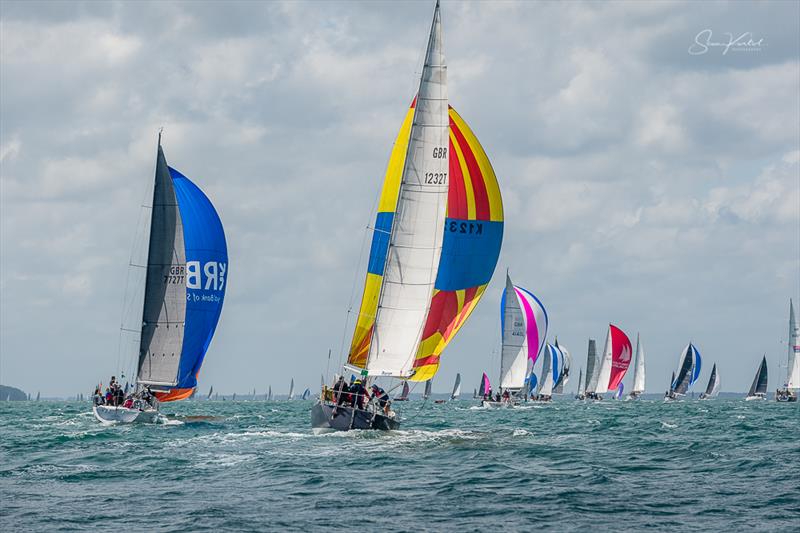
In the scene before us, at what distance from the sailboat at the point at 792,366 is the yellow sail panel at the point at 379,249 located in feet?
303

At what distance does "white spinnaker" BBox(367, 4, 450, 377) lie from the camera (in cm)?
3328

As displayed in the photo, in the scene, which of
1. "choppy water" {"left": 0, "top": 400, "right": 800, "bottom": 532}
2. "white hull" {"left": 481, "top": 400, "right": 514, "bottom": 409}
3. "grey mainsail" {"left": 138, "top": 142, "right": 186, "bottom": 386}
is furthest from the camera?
"white hull" {"left": 481, "top": 400, "right": 514, "bottom": 409}

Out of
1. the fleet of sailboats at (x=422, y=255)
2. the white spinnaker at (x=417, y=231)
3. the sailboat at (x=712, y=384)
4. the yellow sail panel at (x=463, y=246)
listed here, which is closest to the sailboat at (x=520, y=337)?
the fleet of sailboats at (x=422, y=255)

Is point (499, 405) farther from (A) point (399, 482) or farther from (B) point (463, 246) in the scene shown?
(A) point (399, 482)

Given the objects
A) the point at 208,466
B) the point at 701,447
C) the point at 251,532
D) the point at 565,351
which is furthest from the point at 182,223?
the point at 565,351

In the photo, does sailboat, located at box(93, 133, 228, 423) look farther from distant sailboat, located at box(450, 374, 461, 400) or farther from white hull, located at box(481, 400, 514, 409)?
distant sailboat, located at box(450, 374, 461, 400)

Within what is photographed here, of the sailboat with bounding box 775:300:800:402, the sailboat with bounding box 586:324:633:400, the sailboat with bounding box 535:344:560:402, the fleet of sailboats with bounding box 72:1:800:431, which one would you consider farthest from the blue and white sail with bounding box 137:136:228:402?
the sailboat with bounding box 775:300:800:402

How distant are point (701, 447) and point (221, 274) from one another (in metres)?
24.3

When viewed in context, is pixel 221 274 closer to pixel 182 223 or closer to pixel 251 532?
pixel 182 223

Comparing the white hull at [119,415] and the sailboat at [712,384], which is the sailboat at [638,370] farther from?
the white hull at [119,415]

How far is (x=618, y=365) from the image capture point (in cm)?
11319

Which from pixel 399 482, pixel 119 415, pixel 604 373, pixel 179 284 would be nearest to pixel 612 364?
pixel 604 373

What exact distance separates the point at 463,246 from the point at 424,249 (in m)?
2.53

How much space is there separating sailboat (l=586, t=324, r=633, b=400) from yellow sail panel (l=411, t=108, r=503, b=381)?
77.4 m
